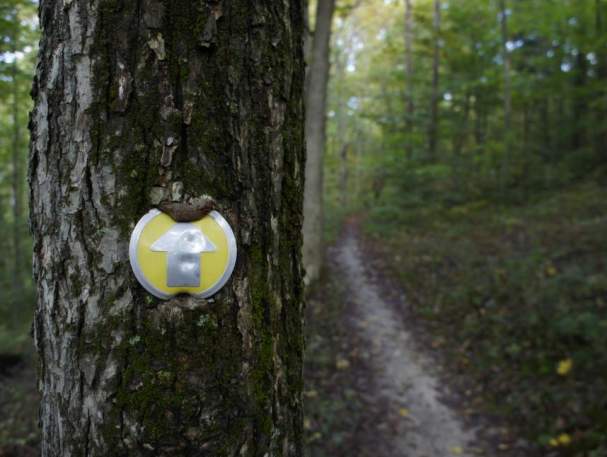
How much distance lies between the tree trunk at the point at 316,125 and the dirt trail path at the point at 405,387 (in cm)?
154

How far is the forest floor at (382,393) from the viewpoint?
4496 mm

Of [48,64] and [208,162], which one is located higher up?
[48,64]

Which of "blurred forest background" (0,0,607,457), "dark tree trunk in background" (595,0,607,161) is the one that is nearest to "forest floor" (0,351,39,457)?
"blurred forest background" (0,0,607,457)

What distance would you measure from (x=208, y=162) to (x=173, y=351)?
0.44m

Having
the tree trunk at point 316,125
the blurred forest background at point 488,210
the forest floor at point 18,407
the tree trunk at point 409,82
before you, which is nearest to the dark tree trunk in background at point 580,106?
the blurred forest background at point 488,210

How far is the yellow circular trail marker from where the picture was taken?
964 millimetres

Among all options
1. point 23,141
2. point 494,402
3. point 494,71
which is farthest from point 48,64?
point 494,71

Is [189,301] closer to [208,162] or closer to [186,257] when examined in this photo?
[186,257]

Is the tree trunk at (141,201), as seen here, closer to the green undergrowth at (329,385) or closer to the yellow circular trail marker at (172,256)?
the yellow circular trail marker at (172,256)

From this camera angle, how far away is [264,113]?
3.49ft

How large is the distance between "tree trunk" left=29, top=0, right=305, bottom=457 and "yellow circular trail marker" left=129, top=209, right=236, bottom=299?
26 millimetres

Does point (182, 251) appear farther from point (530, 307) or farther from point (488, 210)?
point (488, 210)

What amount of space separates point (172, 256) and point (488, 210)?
48.5ft

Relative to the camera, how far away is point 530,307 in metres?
6.59
